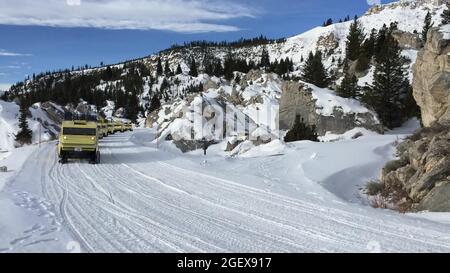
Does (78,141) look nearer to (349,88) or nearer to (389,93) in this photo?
(389,93)

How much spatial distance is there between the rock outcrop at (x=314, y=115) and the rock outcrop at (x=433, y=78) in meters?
8.48

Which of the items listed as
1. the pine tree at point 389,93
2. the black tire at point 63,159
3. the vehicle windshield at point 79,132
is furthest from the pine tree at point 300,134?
the black tire at point 63,159

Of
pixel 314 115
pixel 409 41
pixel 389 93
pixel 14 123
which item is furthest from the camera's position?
pixel 14 123

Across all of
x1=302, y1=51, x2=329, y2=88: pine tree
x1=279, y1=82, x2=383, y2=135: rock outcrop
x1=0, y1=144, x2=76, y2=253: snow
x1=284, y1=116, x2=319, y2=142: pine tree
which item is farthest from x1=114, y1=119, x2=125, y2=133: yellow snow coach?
x1=0, y1=144, x2=76, y2=253: snow

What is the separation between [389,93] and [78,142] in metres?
28.6

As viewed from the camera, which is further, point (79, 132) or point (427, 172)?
point (79, 132)

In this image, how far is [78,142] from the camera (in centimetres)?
2038

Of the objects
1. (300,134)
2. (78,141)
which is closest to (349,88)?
(300,134)

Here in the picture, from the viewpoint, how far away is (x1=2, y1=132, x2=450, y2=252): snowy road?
26.2 ft

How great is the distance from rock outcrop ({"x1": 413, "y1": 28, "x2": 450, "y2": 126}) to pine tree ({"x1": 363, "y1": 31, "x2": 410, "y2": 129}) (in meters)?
14.3

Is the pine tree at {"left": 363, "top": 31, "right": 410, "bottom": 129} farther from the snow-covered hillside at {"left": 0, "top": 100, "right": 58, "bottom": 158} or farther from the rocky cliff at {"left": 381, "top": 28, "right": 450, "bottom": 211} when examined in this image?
the snow-covered hillside at {"left": 0, "top": 100, "right": 58, "bottom": 158}

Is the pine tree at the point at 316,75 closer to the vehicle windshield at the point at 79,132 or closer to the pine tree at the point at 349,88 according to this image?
the pine tree at the point at 349,88

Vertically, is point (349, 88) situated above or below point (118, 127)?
above
